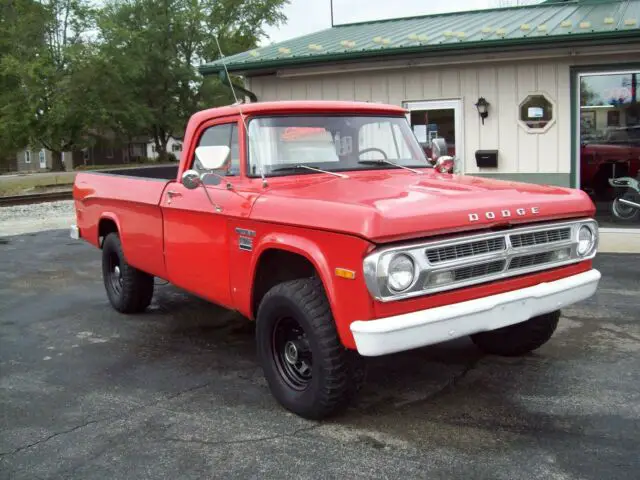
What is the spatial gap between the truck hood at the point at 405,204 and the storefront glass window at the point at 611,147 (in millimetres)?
6899

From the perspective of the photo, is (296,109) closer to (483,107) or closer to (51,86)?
(483,107)

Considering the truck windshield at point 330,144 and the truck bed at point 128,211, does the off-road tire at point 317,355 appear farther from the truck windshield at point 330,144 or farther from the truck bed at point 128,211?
the truck bed at point 128,211

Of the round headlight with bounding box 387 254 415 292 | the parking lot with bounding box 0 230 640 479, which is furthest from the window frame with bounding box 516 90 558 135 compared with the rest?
the round headlight with bounding box 387 254 415 292

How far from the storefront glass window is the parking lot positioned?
5.12m

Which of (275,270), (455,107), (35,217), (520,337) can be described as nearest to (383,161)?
(275,270)

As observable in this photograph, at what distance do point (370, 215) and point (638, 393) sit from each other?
2.16 m

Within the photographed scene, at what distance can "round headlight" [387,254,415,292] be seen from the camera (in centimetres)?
336

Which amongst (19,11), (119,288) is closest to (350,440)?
(119,288)

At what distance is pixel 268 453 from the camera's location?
138 inches

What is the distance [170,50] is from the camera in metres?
49.5

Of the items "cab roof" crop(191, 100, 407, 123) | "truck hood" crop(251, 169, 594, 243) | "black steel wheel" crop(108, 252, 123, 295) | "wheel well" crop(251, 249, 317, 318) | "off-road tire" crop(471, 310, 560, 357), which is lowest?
"off-road tire" crop(471, 310, 560, 357)

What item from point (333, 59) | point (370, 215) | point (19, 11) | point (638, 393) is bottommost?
point (638, 393)

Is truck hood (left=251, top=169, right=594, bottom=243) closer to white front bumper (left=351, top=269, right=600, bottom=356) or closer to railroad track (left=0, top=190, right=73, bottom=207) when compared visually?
white front bumper (left=351, top=269, right=600, bottom=356)

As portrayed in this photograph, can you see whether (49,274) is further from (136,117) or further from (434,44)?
(136,117)
